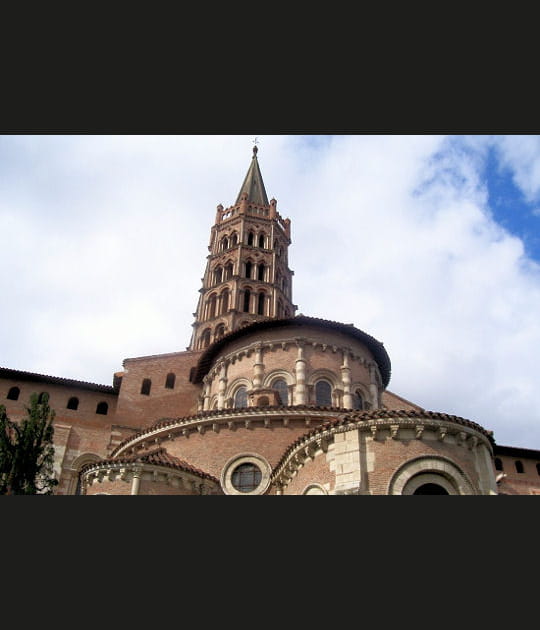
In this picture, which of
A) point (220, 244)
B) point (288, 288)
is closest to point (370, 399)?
point (288, 288)

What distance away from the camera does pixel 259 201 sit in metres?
57.4

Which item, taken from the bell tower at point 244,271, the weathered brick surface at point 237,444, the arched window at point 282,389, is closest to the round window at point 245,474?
the weathered brick surface at point 237,444

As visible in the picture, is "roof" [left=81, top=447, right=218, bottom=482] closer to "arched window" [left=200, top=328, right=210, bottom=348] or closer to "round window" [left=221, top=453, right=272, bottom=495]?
"round window" [left=221, top=453, right=272, bottom=495]

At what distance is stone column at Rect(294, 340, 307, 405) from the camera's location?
25.2 meters

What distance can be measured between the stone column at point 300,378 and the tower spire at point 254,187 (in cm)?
3179

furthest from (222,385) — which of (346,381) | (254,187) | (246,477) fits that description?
(254,187)

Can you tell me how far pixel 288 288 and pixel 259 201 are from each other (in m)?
10.6

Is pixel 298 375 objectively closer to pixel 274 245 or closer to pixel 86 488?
pixel 86 488

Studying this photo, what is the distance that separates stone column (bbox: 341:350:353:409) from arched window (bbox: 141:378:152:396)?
41.0 feet

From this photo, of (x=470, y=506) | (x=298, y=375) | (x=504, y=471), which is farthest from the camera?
(x=504, y=471)

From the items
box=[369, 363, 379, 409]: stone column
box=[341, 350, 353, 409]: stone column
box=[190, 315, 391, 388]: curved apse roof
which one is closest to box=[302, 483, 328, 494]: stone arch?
box=[341, 350, 353, 409]: stone column

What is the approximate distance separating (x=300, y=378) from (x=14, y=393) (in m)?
16.7

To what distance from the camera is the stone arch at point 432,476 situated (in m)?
15.0

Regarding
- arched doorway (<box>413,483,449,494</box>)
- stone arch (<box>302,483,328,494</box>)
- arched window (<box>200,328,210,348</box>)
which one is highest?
arched window (<box>200,328,210,348</box>)
